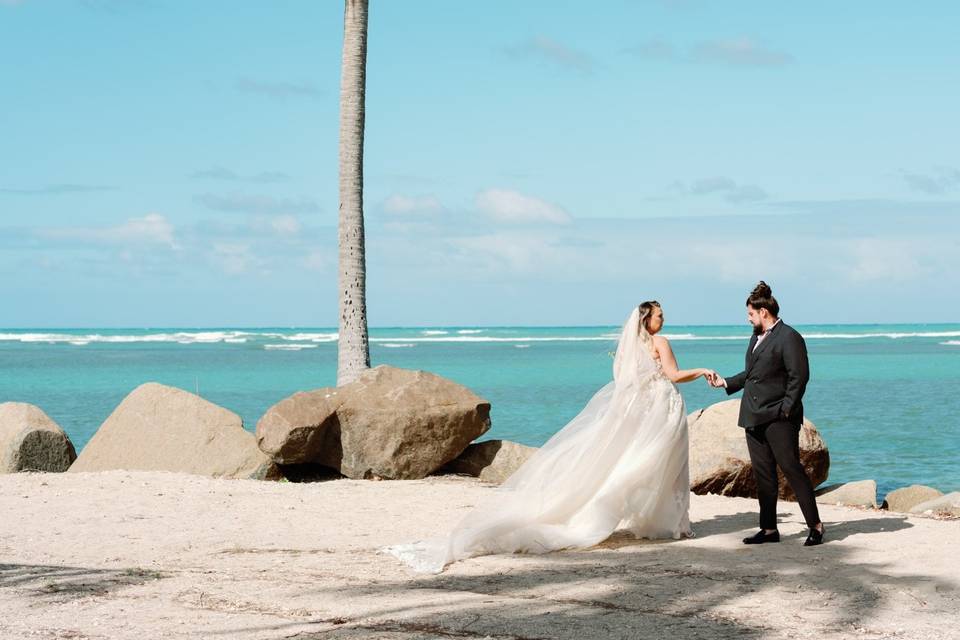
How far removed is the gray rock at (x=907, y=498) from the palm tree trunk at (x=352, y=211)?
7242 millimetres

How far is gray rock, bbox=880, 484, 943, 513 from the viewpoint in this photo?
13950 millimetres

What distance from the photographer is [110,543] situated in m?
9.86

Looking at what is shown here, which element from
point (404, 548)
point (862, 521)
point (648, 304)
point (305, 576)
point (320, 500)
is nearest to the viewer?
point (305, 576)

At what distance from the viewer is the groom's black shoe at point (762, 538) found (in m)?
9.52

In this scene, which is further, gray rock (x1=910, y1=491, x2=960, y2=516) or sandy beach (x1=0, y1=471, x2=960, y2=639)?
gray rock (x1=910, y1=491, x2=960, y2=516)

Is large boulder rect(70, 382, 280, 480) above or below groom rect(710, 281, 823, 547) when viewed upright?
below

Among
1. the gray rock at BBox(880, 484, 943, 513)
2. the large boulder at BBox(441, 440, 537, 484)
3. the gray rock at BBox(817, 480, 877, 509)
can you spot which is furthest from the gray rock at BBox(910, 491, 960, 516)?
the large boulder at BBox(441, 440, 537, 484)

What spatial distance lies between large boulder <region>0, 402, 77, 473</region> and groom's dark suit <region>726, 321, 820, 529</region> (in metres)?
9.79

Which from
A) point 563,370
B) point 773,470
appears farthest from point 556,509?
point 563,370

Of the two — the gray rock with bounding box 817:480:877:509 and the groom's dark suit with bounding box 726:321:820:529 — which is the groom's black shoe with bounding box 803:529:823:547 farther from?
the gray rock with bounding box 817:480:877:509

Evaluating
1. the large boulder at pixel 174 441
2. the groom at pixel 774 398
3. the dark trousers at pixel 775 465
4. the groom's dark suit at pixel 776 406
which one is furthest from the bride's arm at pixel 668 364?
the large boulder at pixel 174 441

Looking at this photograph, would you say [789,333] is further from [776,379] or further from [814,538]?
[814,538]

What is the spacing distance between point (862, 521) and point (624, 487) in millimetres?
3101

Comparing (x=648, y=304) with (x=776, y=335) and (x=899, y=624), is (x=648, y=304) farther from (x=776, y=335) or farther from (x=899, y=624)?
(x=899, y=624)
